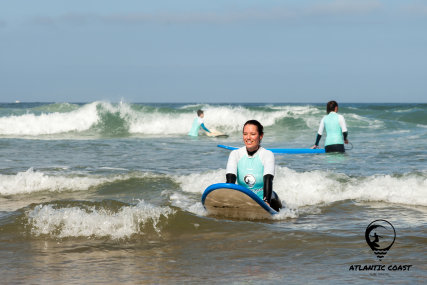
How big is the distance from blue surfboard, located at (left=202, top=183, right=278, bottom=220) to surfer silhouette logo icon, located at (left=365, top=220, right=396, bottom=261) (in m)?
1.16

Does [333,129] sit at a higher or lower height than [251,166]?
higher

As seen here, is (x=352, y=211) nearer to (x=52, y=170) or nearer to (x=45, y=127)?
(x=52, y=170)

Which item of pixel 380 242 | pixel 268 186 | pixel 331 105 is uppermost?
pixel 331 105

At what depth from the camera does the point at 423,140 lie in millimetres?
18047

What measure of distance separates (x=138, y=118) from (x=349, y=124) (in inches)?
449

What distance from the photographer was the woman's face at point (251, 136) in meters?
5.88

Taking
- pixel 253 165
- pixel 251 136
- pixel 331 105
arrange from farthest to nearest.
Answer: pixel 331 105 → pixel 253 165 → pixel 251 136

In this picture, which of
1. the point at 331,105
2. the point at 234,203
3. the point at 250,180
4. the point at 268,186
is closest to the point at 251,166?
the point at 250,180

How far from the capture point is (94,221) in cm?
597

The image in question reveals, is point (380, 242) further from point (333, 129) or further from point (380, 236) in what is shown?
point (333, 129)

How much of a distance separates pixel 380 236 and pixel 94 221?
3077 millimetres

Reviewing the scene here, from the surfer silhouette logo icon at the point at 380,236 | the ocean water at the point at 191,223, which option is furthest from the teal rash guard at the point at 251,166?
the surfer silhouette logo icon at the point at 380,236

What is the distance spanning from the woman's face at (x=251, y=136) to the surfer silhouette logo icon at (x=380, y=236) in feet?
5.03

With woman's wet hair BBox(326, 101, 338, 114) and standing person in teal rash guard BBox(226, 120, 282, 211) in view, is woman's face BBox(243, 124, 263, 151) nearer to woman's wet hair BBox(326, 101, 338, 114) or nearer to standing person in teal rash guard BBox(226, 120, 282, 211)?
standing person in teal rash guard BBox(226, 120, 282, 211)
